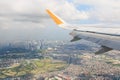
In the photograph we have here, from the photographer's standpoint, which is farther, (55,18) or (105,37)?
(55,18)

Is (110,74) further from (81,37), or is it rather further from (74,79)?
(81,37)

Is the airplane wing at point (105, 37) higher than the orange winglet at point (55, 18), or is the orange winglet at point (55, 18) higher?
the orange winglet at point (55, 18)

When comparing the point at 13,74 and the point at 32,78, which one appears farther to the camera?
the point at 13,74

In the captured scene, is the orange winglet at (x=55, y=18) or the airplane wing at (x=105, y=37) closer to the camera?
the airplane wing at (x=105, y=37)

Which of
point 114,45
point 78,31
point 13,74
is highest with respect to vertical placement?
point 78,31

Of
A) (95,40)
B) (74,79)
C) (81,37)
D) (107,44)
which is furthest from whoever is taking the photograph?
(74,79)

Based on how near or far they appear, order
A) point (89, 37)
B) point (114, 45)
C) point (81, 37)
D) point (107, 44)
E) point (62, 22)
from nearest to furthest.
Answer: point (114, 45), point (107, 44), point (89, 37), point (81, 37), point (62, 22)

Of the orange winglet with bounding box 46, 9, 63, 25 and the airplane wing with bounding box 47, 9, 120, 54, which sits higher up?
the orange winglet with bounding box 46, 9, 63, 25

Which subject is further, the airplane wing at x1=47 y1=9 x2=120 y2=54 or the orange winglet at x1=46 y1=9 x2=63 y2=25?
the orange winglet at x1=46 y1=9 x2=63 y2=25

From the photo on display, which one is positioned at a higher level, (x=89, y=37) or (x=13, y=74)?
(x=89, y=37)

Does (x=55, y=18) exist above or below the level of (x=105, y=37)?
above

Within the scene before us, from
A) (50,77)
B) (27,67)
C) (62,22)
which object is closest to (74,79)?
(50,77)
